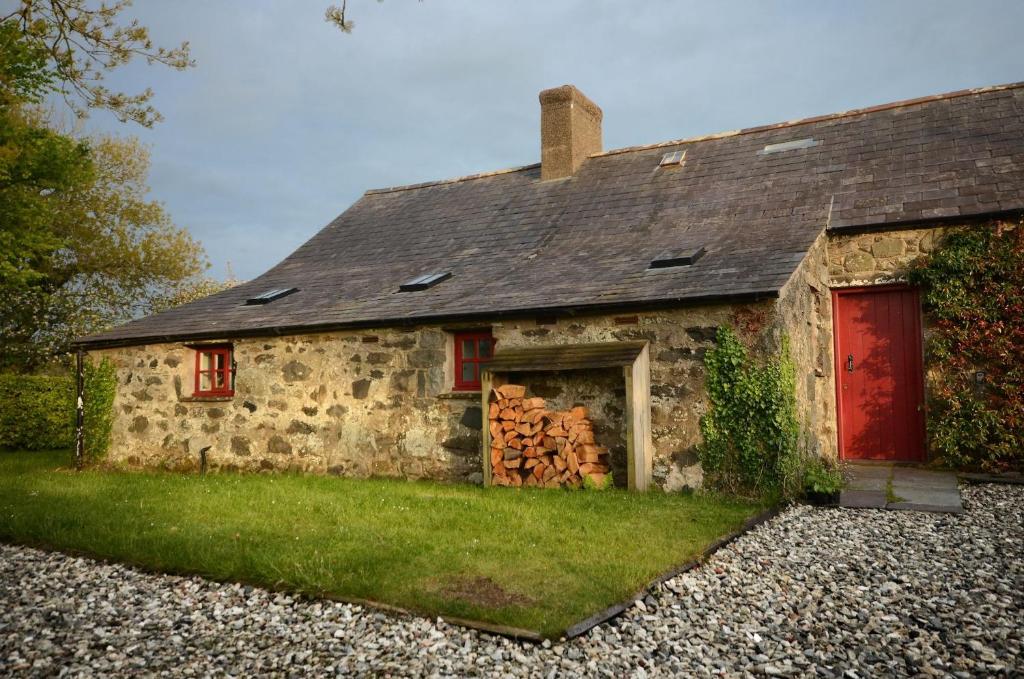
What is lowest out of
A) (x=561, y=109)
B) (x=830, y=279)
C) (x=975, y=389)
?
(x=975, y=389)

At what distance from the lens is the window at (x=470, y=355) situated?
9914mm

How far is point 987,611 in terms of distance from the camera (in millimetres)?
4348

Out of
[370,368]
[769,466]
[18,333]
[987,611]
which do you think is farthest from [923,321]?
[18,333]

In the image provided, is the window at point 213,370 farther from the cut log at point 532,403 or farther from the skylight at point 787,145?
the skylight at point 787,145

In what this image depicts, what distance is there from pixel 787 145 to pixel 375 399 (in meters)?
7.88

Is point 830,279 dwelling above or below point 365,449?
above

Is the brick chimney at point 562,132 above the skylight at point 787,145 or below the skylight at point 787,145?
above

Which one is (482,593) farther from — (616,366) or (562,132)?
(562,132)

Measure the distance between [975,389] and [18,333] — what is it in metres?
23.0

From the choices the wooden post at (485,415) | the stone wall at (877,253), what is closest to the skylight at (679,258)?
the stone wall at (877,253)

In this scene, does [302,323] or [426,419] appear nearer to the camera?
[426,419]

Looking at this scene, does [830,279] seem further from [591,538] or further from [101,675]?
[101,675]

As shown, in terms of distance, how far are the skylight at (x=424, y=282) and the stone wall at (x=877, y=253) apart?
17.9 feet

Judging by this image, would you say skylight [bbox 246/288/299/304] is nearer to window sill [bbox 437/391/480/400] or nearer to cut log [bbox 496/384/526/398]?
window sill [bbox 437/391/480/400]
